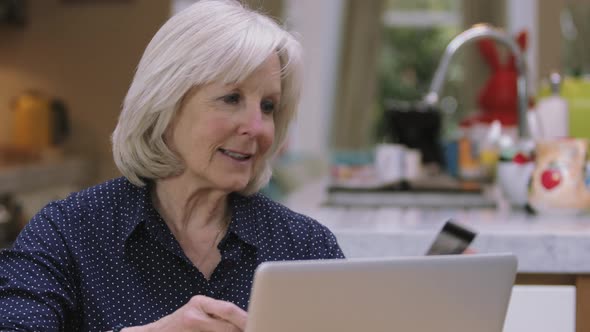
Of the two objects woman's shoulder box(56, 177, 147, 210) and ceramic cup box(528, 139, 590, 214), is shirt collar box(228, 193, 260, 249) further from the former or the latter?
ceramic cup box(528, 139, 590, 214)

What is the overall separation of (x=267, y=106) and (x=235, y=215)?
0.57ft

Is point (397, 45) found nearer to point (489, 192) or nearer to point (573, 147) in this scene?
point (489, 192)

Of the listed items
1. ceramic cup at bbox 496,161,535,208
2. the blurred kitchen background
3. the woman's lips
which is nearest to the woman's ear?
the blurred kitchen background

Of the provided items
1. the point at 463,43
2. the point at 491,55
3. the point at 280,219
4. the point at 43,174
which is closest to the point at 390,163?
the point at 463,43

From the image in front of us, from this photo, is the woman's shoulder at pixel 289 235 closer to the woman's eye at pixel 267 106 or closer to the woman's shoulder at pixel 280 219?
the woman's shoulder at pixel 280 219

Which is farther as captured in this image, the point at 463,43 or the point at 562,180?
the point at 463,43

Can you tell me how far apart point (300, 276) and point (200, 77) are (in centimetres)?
48

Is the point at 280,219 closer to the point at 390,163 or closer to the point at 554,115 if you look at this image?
the point at 554,115

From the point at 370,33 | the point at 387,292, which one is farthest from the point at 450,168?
the point at 370,33

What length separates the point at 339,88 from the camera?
23.5ft

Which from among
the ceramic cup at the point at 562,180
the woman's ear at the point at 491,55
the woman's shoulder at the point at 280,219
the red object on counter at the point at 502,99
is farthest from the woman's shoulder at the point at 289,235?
the woman's ear at the point at 491,55

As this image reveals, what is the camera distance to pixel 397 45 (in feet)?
24.2

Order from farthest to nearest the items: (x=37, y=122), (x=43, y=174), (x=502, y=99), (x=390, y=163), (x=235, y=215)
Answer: (x=37, y=122), (x=43, y=174), (x=502, y=99), (x=390, y=163), (x=235, y=215)

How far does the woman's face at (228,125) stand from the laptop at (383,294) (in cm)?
42
